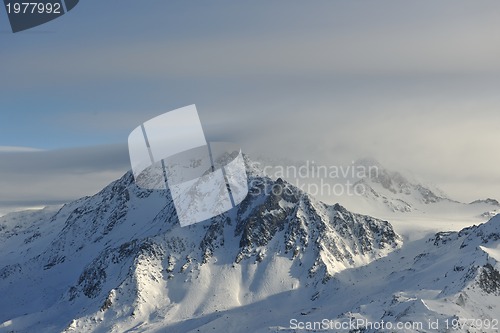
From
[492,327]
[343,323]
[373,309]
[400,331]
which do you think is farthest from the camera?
[373,309]

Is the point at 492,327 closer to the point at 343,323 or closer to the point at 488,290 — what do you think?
the point at 488,290

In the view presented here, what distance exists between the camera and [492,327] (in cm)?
14675

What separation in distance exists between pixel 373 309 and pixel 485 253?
52282mm

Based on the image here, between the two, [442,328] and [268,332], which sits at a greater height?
[442,328]

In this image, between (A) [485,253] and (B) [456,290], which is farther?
(A) [485,253]

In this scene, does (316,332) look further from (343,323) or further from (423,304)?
(423,304)

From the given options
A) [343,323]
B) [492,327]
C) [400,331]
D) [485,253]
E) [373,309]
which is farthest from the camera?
[485,253]

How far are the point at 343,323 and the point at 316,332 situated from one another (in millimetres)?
9221

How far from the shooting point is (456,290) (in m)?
167

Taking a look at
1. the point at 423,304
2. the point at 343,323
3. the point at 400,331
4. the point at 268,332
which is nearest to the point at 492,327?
the point at 423,304

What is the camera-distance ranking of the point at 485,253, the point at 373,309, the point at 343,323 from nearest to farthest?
1. the point at 343,323
2. the point at 373,309
3. the point at 485,253

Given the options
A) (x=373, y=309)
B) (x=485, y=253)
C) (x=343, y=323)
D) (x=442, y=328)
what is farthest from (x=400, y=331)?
(x=485, y=253)

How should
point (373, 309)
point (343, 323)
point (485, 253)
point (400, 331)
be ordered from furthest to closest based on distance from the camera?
point (485, 253)
point (373, 309)
point (343, 323)
point (400, 331)

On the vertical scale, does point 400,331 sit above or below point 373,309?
above
